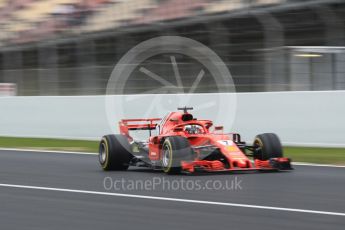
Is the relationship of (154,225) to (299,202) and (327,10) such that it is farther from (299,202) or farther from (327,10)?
(327,10)

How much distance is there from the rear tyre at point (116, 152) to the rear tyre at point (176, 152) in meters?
1.03

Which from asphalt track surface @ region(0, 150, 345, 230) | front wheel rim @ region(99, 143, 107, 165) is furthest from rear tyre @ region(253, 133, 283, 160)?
front wheel rim @ region(99, 143, 107, 165)

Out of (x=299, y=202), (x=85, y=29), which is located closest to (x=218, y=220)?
(x=299, y=202)

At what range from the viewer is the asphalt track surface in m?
6.77

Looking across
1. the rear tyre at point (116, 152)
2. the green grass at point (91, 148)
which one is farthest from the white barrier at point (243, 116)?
the rear tyre at point (116, 152)

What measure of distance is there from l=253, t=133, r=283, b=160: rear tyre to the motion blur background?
4159mm

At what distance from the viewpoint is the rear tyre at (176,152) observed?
10.3 metres

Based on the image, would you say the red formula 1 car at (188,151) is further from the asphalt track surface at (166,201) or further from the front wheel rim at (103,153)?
the asphalt track surface at (166,201)

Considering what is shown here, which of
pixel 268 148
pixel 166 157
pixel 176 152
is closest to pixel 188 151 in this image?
pixel 176 152

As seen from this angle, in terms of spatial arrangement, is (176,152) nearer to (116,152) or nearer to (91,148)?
(116,152)

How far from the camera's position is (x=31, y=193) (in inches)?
357

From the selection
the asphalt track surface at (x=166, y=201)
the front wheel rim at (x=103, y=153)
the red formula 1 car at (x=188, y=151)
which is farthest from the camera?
the front wheel rim at (x=103, y=153)

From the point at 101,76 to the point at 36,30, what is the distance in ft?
17.4

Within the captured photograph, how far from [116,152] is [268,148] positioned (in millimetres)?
2271
